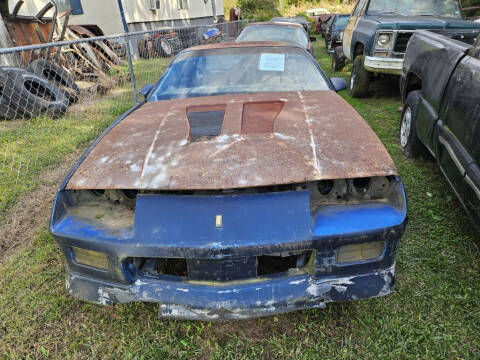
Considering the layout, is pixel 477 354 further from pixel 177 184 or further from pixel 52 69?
pixel 52 69

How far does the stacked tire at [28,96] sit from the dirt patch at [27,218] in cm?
188

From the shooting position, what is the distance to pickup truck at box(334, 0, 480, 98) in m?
4.94

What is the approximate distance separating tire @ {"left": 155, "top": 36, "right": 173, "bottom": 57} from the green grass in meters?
11.4

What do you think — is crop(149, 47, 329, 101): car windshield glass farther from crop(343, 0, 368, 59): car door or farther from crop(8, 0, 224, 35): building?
crop(8, 0, 224, 35): building

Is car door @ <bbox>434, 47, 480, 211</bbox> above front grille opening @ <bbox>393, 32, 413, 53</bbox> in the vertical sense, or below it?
below

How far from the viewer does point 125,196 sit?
1.94m

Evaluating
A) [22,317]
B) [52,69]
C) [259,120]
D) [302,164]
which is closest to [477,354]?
[302,164]

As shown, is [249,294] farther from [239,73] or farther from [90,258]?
[239,73]

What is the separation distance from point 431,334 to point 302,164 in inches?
47.8

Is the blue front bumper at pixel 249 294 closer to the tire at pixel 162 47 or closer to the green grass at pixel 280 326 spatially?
the green grass at pixel 280 326

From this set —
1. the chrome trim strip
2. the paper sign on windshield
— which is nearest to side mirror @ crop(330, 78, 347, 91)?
the paper sign on windshield

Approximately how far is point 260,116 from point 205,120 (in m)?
0.38

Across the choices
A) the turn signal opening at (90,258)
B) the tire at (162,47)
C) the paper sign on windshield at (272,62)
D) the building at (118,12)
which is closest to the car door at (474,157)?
the paper sign on windshield at (272,62)

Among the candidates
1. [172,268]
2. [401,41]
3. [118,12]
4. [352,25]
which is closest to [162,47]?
[118,12]
